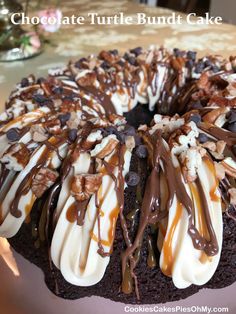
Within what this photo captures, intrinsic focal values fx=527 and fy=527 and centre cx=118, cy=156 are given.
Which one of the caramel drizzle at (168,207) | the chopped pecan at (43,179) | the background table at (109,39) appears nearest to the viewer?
the caramel drizzle at (168,207)

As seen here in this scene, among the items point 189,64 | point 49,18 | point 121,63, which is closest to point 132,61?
point 121,63

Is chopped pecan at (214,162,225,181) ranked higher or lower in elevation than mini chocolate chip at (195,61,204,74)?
higher

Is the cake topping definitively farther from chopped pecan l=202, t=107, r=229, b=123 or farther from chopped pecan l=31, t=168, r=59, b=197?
chopped pecan l=202, t=107, r=229, b=123

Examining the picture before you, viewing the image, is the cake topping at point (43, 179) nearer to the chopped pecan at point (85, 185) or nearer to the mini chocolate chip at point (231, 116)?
the chopped pecan at point (85, 185)

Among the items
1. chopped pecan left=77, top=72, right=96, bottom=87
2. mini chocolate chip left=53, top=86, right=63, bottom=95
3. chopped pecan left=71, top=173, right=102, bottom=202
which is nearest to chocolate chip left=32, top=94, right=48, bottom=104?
mini chocolate chip left=53, top=86, right=63, bottom=95

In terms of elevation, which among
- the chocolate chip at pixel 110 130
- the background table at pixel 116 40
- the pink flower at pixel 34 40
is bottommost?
the background table at pixel 116 40

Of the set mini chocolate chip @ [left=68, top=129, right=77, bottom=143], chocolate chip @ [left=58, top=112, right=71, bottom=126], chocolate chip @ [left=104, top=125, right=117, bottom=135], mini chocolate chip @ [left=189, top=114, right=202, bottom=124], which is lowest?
chocolate chip @ [left=58, top=112, right=71, bottom=126]

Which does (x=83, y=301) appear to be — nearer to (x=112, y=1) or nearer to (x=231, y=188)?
(x=231, y=188)

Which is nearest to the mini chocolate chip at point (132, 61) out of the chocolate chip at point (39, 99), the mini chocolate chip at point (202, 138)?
the chocolate chip at point (39, 99)

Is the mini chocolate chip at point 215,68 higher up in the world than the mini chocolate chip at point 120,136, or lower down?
lower down

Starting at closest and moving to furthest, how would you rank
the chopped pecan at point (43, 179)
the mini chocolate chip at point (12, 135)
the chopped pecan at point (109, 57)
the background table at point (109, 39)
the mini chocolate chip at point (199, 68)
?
the chopped pecan at point (43, 179) < the mini chocolate chip at point (12, 135) < the mini chocolate chip at point (199, 68) < the chopped pecan at point (109, 57) < the background table at point (109, 39)
